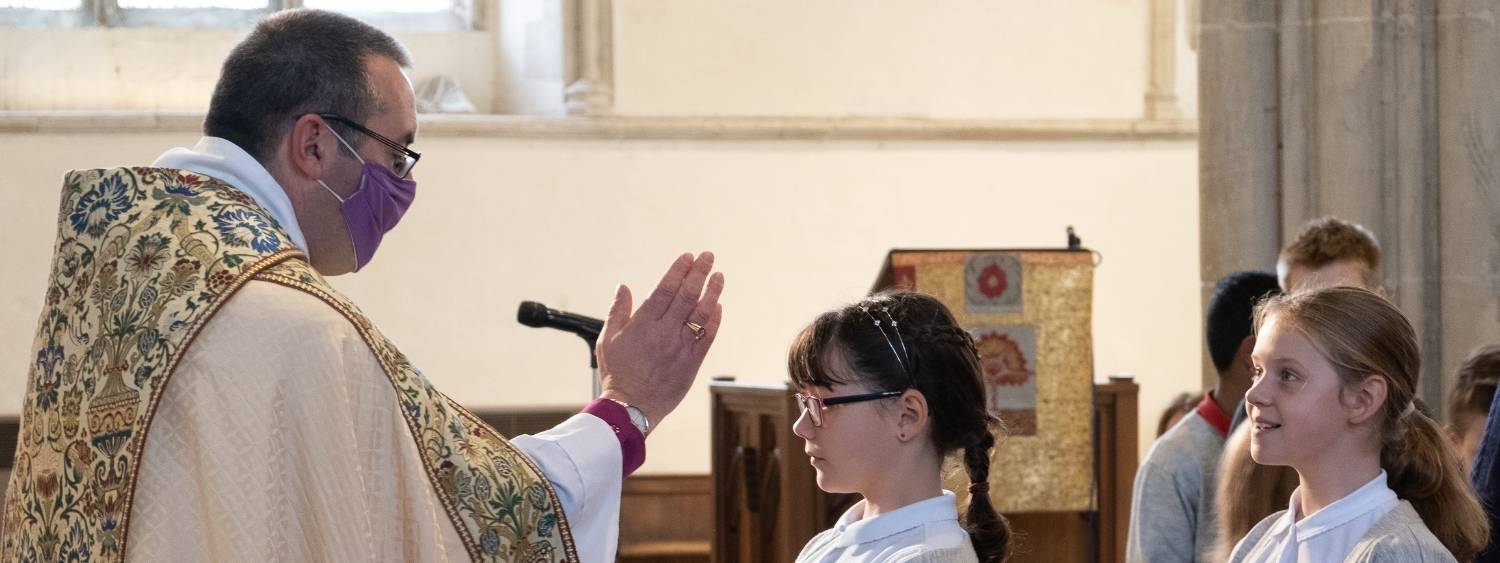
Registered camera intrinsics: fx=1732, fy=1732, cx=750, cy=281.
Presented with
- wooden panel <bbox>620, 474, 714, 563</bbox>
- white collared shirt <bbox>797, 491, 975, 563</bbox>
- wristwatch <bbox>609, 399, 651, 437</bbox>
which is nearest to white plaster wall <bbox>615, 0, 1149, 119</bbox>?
wooden panel <bbox>620, 474, 714, 563</bbox>

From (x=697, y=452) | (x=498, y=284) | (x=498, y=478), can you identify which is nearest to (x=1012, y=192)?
(x=697, y=452)

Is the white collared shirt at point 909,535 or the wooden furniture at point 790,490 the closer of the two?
the white collared shirt at point 909,535

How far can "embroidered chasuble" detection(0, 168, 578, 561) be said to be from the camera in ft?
6.39

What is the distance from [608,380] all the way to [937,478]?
530 mm

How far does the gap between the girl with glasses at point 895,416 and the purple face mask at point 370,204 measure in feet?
2.12

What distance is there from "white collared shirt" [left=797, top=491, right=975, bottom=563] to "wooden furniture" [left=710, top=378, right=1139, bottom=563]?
303cm

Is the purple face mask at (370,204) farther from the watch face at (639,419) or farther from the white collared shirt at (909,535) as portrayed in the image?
the white collared shirt at (909,535)

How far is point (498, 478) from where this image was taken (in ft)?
6.81

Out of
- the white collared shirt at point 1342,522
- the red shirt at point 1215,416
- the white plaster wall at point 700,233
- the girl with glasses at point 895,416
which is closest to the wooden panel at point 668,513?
the white plaster wall at point 700,233

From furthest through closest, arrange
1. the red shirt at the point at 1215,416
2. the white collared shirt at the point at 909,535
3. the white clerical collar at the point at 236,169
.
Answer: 1. the red shirt at the point at 1215,416
2. the white collared shirt at the point at 909,535
3. the white clerical collar at the point at 236,169

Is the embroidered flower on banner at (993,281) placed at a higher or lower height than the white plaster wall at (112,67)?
lower

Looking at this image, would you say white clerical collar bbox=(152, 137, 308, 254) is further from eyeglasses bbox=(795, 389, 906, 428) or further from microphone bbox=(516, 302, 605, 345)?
microphone bbox=(516, 302, 605, 345)

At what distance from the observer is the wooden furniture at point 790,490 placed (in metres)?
5.60

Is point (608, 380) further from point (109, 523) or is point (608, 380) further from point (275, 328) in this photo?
point (109, 523)
